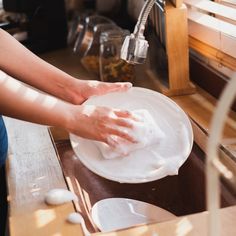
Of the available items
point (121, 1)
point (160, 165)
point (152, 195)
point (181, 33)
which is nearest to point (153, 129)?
point (160, 165)

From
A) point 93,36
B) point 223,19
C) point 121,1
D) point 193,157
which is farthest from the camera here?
point 121,1

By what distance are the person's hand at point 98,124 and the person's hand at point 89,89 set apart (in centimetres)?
11

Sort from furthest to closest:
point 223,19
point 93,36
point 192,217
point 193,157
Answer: point 93,36
point 223,19
point 193,157
point 192,217

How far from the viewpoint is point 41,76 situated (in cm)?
78

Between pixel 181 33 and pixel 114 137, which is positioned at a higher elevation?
pixel 181 33

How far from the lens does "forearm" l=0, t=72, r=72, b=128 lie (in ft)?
1.86

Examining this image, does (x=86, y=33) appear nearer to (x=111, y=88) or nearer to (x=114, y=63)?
(x=114, y=63)

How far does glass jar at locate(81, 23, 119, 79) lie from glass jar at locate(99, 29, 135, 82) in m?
0.11

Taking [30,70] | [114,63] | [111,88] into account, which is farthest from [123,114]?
[114,63]

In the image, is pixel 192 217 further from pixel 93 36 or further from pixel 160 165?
pixel 93 36

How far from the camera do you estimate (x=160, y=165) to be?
0.67 metres

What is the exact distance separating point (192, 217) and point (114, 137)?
19cm

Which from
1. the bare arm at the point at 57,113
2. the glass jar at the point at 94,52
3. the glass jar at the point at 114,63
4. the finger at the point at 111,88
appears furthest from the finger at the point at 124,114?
the glass jar at the point at 94,52

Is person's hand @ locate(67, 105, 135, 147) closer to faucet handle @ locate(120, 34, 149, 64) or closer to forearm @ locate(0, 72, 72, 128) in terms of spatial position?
forearm @ locate(0, 72, 72, 128)
